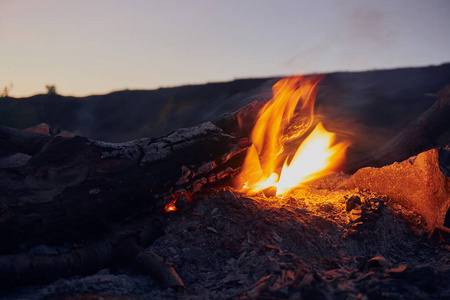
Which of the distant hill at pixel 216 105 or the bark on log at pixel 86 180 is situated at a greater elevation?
the distant hill at pixel 216 105

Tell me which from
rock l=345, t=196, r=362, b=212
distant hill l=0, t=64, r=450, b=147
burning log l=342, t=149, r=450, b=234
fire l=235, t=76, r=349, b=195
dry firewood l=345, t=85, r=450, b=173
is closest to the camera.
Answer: burning log l=342, t=149, r=450, b=234

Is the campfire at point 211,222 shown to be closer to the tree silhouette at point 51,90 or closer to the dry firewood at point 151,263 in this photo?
the dry firewood at point 151,263

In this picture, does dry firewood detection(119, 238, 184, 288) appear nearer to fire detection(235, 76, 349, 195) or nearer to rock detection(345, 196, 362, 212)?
fire detection(235, 76, 349, 195)

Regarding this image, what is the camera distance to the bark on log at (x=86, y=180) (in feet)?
10.4

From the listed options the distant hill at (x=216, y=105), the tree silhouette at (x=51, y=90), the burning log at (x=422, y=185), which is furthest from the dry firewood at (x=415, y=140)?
the tree silhouette at (x=51, y=90)

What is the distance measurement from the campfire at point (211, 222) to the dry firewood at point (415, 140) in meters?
3.27

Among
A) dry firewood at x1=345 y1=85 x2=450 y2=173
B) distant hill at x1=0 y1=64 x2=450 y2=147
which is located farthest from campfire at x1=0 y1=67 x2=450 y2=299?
distant hill at x1=0 y1=64 x2=450 y2=147

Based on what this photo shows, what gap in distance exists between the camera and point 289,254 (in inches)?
122

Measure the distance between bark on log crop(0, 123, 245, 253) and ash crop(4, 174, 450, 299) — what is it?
0.48 meters

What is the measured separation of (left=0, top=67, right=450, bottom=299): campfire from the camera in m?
2.80

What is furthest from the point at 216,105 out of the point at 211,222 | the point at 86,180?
the point at 86,180

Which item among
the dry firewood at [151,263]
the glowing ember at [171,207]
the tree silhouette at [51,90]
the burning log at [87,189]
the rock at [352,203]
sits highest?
the tree silhouette at [51,90]

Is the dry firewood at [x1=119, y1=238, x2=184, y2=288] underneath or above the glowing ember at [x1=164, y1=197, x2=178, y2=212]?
underneath

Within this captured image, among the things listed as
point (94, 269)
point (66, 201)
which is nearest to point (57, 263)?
point (94, 269)
